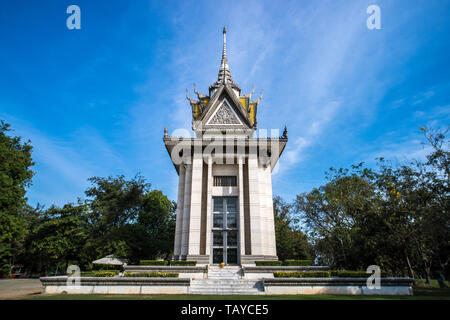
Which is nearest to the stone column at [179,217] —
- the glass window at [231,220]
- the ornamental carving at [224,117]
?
the glass window at [231,220]

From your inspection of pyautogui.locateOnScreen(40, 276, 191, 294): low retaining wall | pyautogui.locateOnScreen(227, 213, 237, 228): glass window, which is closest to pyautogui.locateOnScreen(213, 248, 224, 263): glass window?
pyautogui.locateOnScreen(227, 213, 237, 228): glass window

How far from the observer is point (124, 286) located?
42.5 feet

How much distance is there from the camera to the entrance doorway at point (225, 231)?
67.6ft

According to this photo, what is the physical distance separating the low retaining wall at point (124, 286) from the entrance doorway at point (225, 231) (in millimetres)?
7805

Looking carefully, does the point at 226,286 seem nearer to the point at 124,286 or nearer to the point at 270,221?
the point at 124,286

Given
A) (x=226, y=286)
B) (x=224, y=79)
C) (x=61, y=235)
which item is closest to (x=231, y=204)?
(x=226, y=286)

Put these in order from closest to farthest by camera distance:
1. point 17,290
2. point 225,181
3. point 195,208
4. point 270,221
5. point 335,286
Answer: point 335,286
point 17,290
point 195,208
point 270,221
point 225,181

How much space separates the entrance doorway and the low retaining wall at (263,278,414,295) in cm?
767

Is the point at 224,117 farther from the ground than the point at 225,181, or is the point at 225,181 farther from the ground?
the point at 224,117

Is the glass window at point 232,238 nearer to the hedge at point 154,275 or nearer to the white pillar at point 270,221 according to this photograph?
the white pillar at point 270,221

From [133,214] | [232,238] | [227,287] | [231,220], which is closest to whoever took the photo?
[227,287]

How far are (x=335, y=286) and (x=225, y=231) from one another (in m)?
9.84
